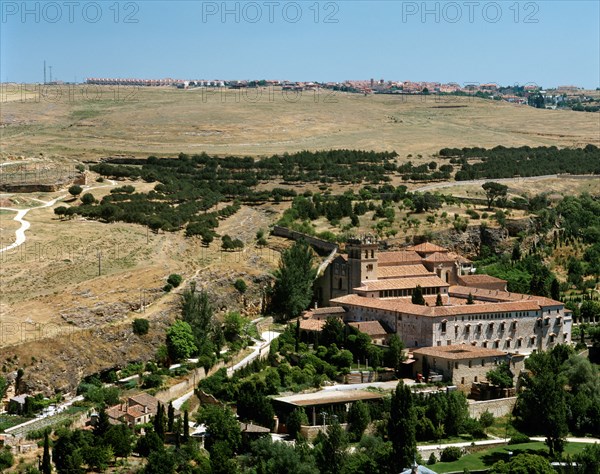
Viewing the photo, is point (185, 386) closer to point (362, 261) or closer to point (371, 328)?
point (371, 328)

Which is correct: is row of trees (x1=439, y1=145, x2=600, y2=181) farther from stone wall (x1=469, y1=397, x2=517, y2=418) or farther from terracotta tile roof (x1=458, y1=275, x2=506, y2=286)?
stone wall (x1=469, y1=397, x2=517, y2=418)

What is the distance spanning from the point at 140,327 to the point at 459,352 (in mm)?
16493

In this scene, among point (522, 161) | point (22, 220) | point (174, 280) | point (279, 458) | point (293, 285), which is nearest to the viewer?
point (279, 458)

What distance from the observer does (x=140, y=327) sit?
67.4 meters

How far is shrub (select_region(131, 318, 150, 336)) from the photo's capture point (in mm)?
67438

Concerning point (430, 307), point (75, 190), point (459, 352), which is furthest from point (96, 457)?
point (75, 190)

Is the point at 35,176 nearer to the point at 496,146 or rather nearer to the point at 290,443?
the point at 290,443

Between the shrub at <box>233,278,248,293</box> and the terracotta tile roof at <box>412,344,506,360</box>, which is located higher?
the shrub at <box>233,278,248,293</box>

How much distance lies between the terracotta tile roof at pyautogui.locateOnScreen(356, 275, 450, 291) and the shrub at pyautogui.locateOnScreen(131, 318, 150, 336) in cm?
1396

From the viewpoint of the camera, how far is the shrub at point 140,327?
67.4 metres

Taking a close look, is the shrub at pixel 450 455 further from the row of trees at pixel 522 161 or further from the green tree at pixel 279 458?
the row of trees at pixel 522 161

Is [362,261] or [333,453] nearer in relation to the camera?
[333,453]

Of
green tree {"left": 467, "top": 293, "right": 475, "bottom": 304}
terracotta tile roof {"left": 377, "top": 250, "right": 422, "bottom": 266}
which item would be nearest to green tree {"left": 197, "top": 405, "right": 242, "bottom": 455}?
green tree {"left": 467, "top": 293, "right": 475, "bottom": 304}

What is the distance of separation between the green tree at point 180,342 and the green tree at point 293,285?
420 inches
